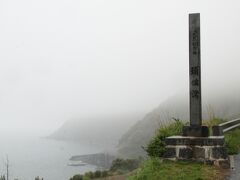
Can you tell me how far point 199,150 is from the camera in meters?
12.0

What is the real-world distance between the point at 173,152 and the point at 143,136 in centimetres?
15970

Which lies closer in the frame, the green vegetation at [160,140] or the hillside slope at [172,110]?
the green vegetation at [160,140]

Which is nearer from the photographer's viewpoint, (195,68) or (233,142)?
(195,68)

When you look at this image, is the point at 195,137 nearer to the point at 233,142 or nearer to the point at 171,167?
the point at 171,167

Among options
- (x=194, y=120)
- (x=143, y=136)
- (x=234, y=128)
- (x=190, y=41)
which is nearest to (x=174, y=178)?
(x=194, y=120)

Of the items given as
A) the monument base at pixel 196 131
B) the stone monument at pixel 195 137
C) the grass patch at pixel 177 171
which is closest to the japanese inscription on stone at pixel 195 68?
the stone monument at pixel 195 137

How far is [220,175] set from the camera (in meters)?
10.8

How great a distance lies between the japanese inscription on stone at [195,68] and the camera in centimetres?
1277

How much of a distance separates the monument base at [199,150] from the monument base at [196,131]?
34 centimetres

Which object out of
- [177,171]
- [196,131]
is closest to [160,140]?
[196,131]

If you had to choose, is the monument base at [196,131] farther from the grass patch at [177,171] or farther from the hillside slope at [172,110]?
the hillside slope at [172,110]

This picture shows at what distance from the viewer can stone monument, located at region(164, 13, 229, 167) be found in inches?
465

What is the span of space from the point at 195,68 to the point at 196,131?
→ 2161 millimetres

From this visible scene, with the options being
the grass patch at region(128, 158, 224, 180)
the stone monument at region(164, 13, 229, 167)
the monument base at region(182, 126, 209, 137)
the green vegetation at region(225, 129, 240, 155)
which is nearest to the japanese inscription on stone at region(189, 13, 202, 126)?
the stone monument at region(164, 13, 229, 167)
